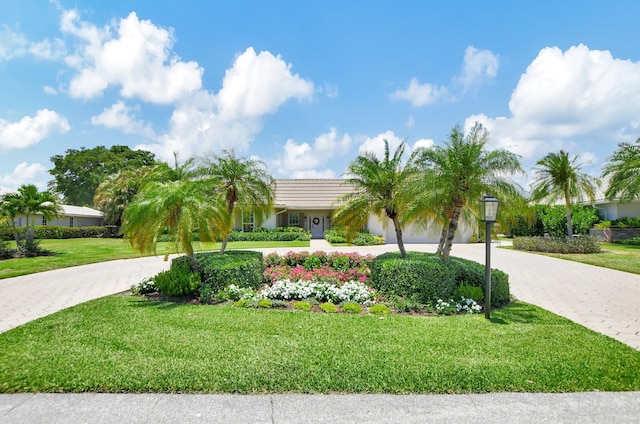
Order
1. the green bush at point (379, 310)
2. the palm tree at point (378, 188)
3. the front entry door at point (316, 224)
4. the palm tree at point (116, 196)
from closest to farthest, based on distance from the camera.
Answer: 1. the green bush at point (379, 310)
2. the palm tree at point (378, 188)
3. the palm tree at point (116, 196)
4. the front entry door at point (316, 224)

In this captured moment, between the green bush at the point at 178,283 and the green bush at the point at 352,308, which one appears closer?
the green bush at the point at 352,308

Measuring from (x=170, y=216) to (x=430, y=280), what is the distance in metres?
6.07

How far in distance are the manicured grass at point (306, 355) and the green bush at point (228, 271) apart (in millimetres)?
1687

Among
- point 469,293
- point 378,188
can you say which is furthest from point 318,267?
point 469,293

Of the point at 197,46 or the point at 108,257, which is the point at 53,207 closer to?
the point at 108,257

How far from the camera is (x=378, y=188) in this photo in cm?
920

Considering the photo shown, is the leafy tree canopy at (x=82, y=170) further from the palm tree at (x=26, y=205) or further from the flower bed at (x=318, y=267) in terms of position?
the flower bed at (x=318, y=267)

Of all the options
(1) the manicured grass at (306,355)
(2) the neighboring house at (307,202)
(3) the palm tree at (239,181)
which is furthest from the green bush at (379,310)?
(2) the neighboring house at (307,202)

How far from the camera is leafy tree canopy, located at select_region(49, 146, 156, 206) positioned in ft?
152

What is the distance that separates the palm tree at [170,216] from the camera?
7.16m

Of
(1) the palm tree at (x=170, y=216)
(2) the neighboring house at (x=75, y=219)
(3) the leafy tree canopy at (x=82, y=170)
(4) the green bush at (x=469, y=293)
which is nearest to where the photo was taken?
(1) the palm tree at (x=170, y=216)

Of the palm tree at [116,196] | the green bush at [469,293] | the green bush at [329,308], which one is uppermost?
the palm tree at [116,196]

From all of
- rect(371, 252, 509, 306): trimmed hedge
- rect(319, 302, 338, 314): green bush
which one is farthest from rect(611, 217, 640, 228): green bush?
rect(319, 302, 338, 314): green bush

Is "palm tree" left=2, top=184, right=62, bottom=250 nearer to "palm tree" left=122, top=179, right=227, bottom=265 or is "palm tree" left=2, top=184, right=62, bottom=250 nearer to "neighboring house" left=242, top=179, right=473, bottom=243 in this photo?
"palm tree" left=122, top=179, right=227, bottom=265
